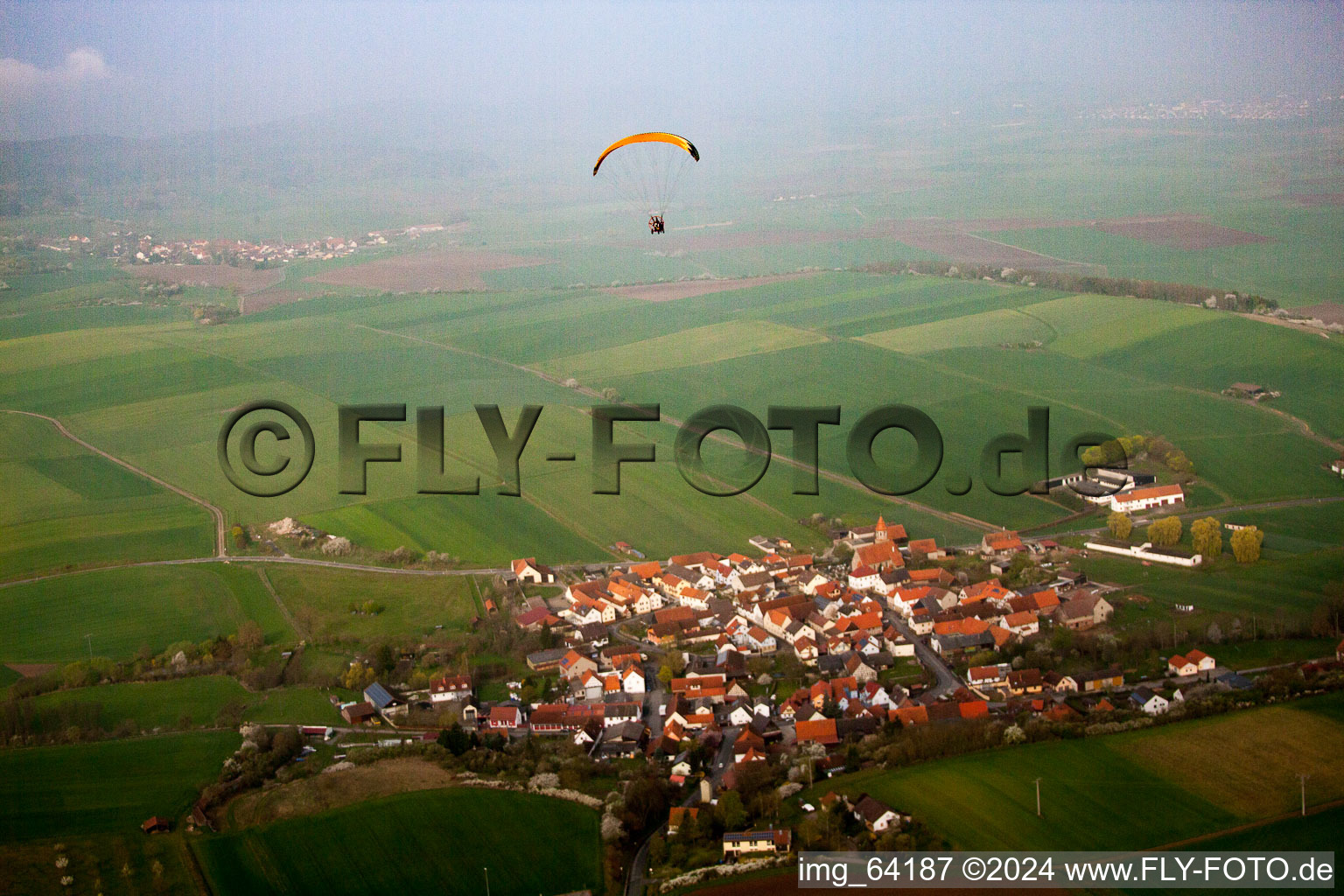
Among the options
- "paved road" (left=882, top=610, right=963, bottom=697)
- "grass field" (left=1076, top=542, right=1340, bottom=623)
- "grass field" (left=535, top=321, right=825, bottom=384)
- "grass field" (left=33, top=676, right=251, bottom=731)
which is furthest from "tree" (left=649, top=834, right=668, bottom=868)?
"grass field" (left=535, top=321, right=825, bottom=384)

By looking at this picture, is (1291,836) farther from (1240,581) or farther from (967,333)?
(967,333)

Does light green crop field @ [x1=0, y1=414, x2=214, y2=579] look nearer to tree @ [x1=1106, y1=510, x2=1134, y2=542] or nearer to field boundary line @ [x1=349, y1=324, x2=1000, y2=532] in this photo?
field boundary line @ [x1=349, y1=324, x2=1000, y2=532]

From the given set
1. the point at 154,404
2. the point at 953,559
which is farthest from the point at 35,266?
the point at 953,559

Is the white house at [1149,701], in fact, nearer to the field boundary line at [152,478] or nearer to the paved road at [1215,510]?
the paved road at [1215,510]

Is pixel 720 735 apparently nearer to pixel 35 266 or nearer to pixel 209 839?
pixel 209 839

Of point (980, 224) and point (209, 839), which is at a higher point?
point (980, 224)

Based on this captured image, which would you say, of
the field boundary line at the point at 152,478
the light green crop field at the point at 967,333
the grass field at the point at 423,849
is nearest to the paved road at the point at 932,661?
the grass field at the point at 423,849
